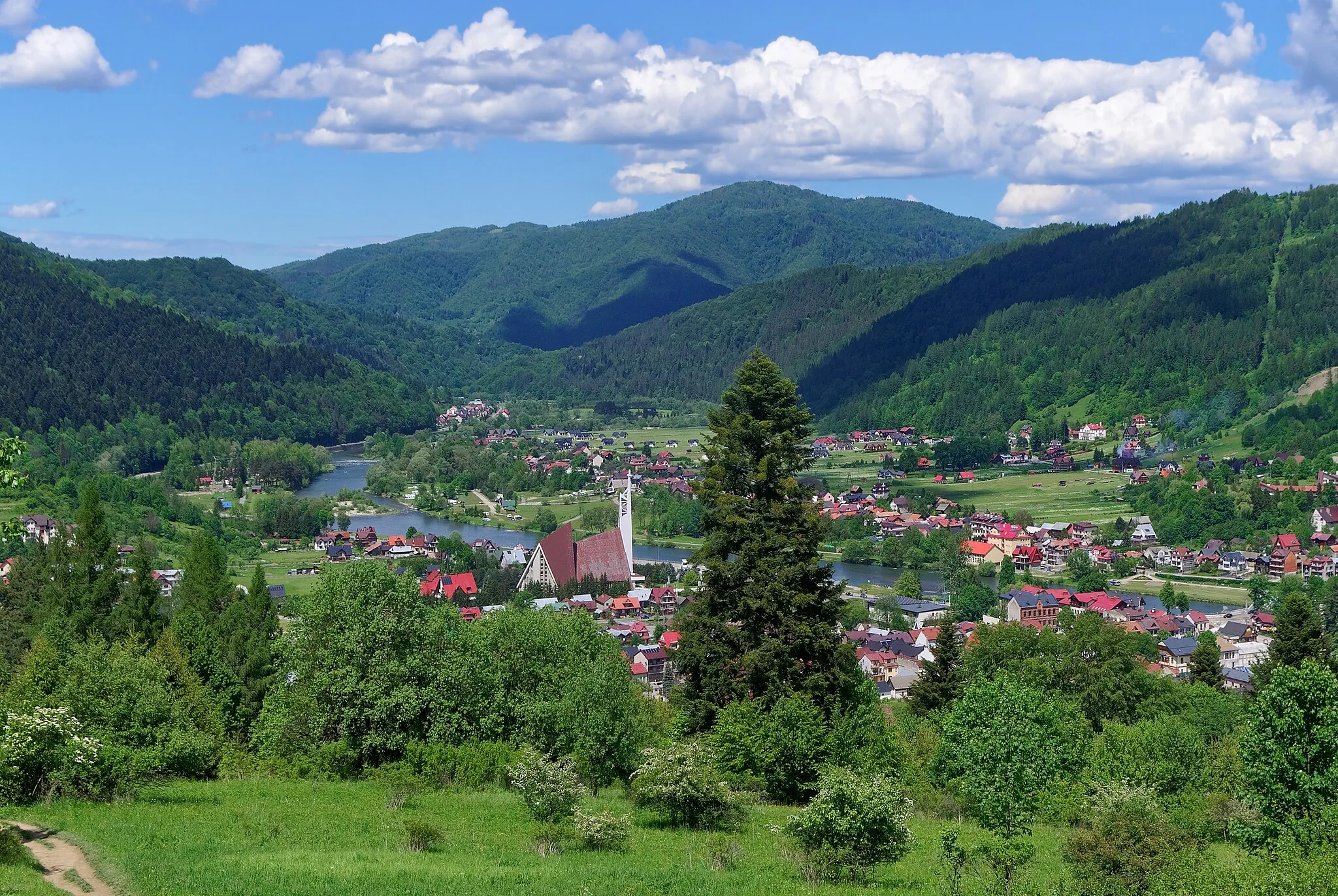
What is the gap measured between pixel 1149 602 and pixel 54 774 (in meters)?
69.4

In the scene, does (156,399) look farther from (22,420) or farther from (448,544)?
(448,544)

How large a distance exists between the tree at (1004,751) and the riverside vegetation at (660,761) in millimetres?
61

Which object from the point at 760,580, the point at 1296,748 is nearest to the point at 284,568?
the point at 760,580

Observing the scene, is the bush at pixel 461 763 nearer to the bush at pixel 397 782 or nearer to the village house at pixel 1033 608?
the bush at pixel 397 782

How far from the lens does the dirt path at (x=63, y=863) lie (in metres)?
14.1

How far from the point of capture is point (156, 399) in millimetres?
168875

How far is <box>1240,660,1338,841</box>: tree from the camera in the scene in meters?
17.6

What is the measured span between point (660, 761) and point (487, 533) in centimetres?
8904

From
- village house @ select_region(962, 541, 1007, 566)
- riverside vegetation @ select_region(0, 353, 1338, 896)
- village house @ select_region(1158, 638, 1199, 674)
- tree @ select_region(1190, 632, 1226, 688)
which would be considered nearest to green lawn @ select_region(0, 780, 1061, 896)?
riverside vegetation @ select_region(0, 353, 1338, 896)

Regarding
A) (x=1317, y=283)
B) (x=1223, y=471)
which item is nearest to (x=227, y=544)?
(x=1223, y=471)

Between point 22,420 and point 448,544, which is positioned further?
point 22,420

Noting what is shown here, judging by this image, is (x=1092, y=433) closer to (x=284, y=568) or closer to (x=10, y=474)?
(x=284, y=568)

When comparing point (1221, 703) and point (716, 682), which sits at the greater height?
point (716, 682)

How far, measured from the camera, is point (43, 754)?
57.5 feet
